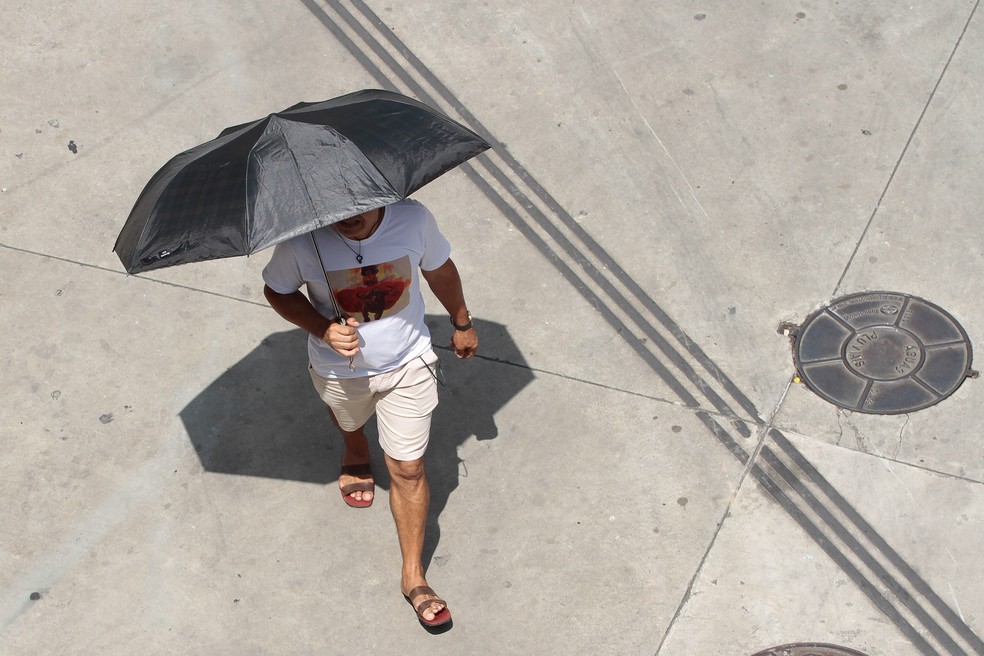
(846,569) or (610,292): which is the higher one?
(610,292)

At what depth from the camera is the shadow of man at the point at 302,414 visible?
5.48m

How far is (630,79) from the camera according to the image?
6902 millimetres

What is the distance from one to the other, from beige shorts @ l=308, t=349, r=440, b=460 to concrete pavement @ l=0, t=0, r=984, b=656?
0.71 metres

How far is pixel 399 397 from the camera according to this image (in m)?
4.67

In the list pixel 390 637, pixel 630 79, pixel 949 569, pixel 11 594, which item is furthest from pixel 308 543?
pixel 630 79

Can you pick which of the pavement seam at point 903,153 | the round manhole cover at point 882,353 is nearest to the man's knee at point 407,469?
the round manhole cover at point 882,353

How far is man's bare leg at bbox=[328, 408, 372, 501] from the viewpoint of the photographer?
5.27 meters

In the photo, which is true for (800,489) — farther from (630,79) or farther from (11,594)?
(11,594)

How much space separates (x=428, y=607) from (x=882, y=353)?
8.62ft

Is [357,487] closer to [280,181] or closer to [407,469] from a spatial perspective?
[407,469]

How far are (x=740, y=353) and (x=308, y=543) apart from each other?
7.70ft

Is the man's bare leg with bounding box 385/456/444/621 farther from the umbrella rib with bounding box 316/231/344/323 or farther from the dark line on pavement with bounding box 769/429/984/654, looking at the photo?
the dark line on pavement with bounding box 769/429/984/654

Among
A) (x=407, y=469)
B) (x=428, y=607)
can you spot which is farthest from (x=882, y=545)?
(x=407, y=469)

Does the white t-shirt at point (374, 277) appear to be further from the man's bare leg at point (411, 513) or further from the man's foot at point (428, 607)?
the man's foot at point (428, 607)
